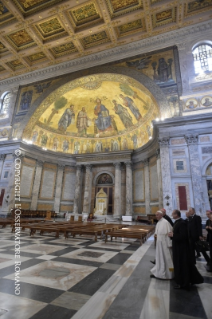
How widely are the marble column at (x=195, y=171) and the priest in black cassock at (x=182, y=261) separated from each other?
857 centimetres

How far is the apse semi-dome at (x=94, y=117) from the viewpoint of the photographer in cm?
1868

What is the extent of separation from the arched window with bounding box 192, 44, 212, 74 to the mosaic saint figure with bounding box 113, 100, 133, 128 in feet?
27.7

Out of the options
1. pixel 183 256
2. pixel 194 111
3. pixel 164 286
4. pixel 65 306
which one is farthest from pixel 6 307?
pixel 194 111

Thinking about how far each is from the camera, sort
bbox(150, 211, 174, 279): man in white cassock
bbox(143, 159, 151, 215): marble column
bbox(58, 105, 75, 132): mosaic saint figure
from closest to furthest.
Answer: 1. bbox(150, 211, 174, 279): man in white cassock
2. bbox(143, 159, 151, 215): marble column
3. bbox(58, 105, 75, 132): mosaic saint figure

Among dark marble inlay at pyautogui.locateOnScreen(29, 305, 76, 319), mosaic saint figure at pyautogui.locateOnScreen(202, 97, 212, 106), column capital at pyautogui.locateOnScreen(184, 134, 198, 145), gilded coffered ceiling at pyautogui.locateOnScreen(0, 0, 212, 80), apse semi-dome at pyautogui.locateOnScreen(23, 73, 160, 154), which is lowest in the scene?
dark marble inlay at pyautogui.locateOnScreen(29, 305, 76, 319)

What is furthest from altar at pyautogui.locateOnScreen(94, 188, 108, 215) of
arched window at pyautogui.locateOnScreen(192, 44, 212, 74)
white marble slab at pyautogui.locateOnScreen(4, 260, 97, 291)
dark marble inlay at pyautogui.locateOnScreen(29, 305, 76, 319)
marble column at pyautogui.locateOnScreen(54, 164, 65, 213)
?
dark marble inlay at pyautogui.locateOnScreen(29, 305, 76, 319)

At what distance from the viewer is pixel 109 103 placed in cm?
2156

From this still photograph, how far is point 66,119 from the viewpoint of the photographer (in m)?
22.7

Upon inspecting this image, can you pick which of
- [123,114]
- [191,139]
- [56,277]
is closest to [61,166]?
[123,114]

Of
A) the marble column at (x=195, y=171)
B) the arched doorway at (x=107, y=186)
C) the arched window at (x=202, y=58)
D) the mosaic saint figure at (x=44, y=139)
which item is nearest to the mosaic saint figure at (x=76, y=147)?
the mosaic saint figure at (x=44, y=139)

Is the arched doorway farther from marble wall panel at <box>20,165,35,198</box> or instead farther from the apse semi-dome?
marble wall panel at <box>20,165,35,198</box>

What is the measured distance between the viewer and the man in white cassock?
136 inches

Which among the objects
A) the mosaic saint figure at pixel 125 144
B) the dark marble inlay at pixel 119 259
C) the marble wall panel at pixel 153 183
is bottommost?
the dark marble inlay at pixel 119 259

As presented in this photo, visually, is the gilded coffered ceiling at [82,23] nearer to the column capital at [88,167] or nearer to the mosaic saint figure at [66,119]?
the mosaic saint figure at [66,119]
